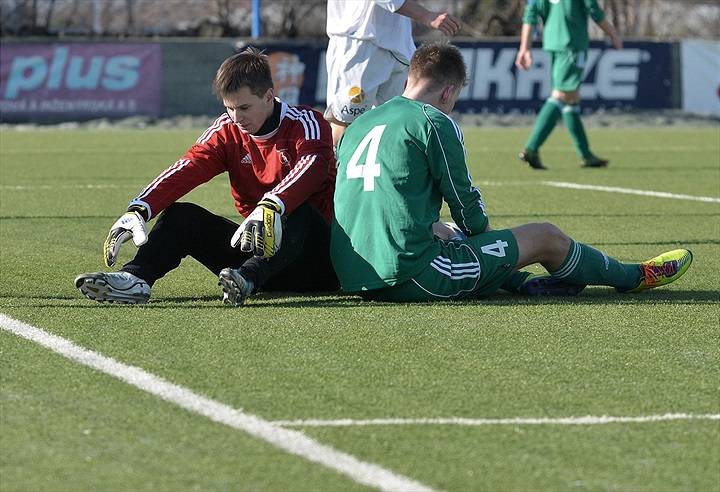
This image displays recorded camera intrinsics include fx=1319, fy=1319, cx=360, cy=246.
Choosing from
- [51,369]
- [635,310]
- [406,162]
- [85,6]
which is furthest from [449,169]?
[85,6]

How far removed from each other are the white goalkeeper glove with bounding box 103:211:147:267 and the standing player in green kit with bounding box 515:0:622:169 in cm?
844

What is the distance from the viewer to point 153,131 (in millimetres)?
21484

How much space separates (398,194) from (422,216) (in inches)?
5.3

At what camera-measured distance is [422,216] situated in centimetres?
548

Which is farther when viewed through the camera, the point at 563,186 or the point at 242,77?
the point at 563,186

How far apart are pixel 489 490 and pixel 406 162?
254 centimetres

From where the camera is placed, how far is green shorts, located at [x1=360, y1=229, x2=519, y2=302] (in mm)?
5543

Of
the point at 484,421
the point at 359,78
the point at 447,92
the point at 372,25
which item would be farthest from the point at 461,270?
the point at 372,25

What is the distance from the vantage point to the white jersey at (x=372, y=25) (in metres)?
8.73

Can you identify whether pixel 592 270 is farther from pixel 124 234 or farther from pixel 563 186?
pixel 563 186

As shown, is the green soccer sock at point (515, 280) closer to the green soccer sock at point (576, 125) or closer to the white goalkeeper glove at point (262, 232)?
the white goalkeeper glove at point (262, 232)

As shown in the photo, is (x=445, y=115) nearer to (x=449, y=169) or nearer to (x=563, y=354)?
(x=449, y=169)

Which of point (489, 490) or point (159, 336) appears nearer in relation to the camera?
point (489, 490)

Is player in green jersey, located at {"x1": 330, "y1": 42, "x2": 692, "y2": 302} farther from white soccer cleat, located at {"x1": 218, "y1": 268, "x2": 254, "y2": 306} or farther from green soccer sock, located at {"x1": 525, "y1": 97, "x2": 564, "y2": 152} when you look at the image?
green soccer sock, located at {"x1": 525, "y1": 97, "x2": 564, "y2": 152}
